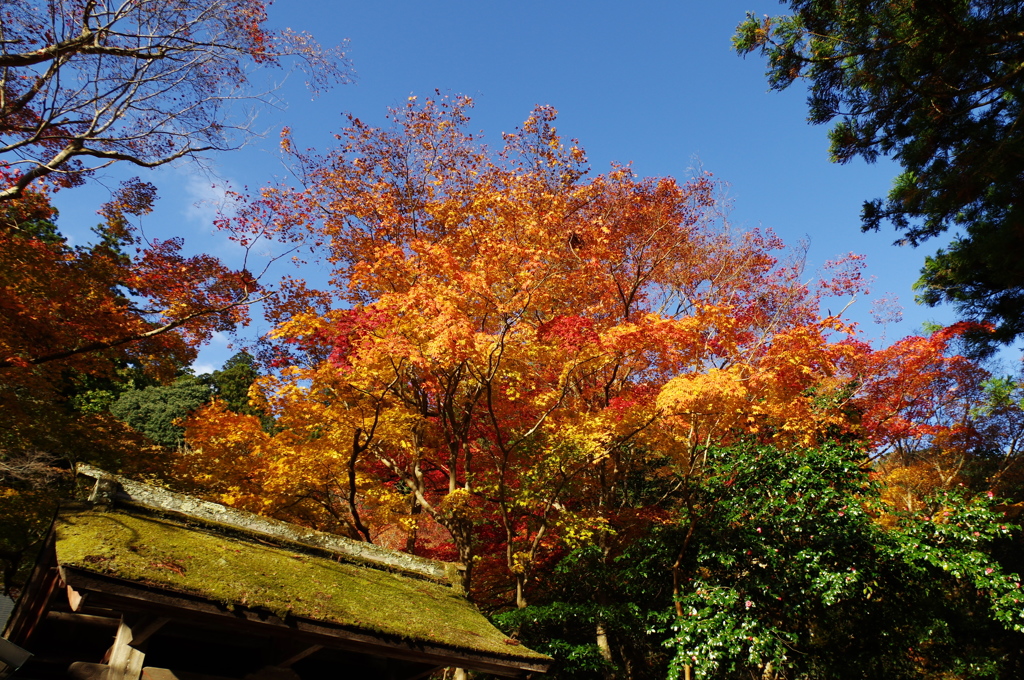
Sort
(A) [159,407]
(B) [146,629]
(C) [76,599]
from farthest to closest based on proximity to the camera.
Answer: (A) [159,407] → (C) [76,599] → (B) [146,629]

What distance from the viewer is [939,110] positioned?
30.9 feet

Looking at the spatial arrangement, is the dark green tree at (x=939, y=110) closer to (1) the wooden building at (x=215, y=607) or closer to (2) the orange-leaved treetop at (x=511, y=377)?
(2) the orange-leaved treetop at (x=511, y=377)

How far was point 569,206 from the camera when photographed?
16.8 meters

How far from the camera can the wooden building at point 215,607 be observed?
469cm

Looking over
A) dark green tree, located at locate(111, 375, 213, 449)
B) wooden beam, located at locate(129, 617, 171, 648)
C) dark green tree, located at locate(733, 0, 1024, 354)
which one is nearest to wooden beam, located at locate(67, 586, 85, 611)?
wooden beam, located at locate(129, 617, 171, 648)

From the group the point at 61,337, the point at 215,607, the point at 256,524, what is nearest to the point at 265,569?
the point at 215,607

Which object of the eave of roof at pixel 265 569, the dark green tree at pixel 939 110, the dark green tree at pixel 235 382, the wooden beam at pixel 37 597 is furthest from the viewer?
the dark green tree at pixel 235 382

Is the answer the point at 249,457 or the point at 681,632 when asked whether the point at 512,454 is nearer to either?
the point at 681,632

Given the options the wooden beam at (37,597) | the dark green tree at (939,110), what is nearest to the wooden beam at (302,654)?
the wooden beam at (37,597)

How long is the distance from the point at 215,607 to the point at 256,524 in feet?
7.80

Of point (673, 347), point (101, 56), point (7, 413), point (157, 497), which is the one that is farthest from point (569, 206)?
point (7, 413)

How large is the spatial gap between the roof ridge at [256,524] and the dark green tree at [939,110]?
35.4 feet

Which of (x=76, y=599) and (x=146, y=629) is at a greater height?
(x=76, y=599)

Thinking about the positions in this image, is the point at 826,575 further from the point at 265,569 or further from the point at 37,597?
the point at 37,597
